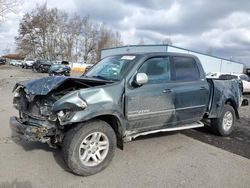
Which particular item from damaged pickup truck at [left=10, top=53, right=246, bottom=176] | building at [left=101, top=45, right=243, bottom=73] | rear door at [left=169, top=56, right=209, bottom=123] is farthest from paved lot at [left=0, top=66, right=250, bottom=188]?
building at [left=101, top=45, right=243, bottom=73]

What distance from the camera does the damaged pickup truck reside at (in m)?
3.97

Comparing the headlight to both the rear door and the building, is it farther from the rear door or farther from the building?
the building

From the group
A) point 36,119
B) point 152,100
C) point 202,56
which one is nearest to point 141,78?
point 152,100

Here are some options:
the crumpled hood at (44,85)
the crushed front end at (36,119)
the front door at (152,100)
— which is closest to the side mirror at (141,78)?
the front door at (152,100)

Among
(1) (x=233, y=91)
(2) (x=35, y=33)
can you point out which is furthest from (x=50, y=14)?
(1) (x=233, y=91)

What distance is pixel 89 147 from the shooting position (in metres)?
4.14

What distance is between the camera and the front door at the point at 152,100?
4.55 m

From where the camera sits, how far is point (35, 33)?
60500 millimetres

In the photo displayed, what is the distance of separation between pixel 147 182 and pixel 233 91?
4.06 m

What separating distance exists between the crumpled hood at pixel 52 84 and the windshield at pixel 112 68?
1.33 feet

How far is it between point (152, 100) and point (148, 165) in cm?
113

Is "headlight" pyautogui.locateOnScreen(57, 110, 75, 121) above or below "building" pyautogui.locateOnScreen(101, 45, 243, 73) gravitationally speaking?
below

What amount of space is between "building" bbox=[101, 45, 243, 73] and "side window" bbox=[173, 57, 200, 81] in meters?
24.6

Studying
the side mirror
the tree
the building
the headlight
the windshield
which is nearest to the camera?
the headlight
